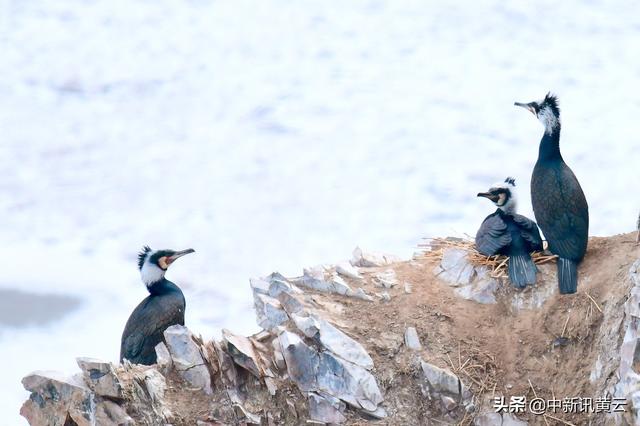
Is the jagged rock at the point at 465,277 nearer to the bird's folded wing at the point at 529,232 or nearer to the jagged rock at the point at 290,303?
the bird's folded wing at the point at 529,232

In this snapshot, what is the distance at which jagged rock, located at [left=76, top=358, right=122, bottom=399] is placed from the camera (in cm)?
1177

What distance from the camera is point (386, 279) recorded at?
43.2 ft

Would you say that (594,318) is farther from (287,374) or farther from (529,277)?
(287,374)

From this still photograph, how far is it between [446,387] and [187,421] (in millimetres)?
2218

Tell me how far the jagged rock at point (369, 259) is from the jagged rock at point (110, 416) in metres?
2.98

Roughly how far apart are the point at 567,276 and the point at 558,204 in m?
0.82

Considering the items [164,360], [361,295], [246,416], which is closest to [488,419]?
[361,295]

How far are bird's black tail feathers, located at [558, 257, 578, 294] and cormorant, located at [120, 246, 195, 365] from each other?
3.58 metres

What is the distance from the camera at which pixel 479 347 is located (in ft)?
41.2

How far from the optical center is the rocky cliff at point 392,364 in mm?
11828

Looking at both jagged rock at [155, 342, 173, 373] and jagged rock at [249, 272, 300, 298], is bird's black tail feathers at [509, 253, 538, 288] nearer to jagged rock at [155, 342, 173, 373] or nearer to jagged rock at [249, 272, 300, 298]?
jagged rock at [249, 272, 300, 298]

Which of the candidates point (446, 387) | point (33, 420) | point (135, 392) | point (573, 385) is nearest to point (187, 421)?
point (135, 392)

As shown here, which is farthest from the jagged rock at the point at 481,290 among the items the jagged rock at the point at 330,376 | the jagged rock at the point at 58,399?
the jagged rock at the point at 58,399

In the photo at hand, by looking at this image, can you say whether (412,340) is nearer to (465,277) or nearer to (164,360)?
(465,277)
